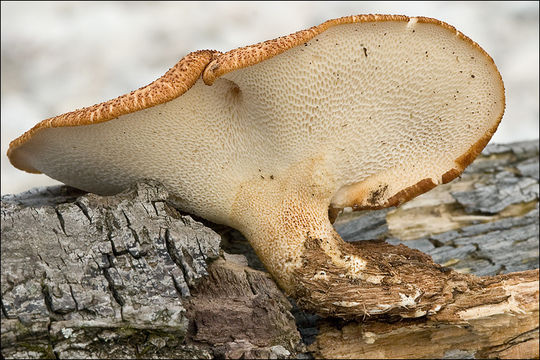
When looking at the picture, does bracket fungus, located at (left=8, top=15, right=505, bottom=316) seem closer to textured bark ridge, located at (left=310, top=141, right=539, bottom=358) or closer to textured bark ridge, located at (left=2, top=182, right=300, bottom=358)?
textured bark ridge, located at (left=310, top=141, right=539, bottom=358)

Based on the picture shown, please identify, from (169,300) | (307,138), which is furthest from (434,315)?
(169,300)

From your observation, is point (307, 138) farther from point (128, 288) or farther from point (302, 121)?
point (128, 288)

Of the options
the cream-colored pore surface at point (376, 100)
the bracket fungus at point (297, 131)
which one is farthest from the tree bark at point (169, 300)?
the cream-colored pore surface at point (376, 100)

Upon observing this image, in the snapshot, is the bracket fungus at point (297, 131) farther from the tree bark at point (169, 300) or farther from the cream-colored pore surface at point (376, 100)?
the tree bark at point (169, 300)

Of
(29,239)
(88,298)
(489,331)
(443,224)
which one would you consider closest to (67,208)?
(29,239)

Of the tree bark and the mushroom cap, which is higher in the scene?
the mushroom cap

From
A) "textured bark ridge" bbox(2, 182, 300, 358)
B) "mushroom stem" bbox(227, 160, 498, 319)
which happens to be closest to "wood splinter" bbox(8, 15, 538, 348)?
"mushroom stem" bbox(227, 160, 498, 319)

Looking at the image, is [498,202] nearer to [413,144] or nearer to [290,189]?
[413,144]
